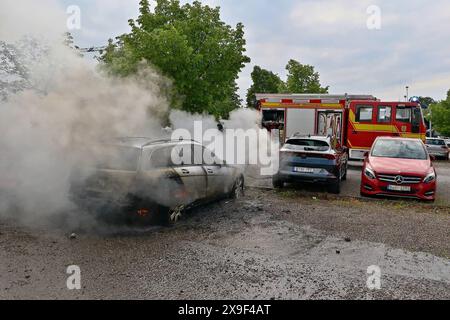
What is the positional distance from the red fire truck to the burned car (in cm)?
925

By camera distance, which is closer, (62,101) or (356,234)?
(356,234)

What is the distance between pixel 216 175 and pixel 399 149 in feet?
17.7

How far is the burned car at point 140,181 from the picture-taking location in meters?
5.87

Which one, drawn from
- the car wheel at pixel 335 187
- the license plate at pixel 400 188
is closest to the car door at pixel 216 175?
the car wheel at pixel 335 187

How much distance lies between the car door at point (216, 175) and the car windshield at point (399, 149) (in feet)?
14.0

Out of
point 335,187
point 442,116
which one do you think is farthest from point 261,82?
point 335,187

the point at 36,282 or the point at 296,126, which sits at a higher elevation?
the point at 296,126

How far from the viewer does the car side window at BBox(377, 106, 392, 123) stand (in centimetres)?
1500

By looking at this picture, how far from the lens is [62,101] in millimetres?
7105

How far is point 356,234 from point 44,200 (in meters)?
5.73

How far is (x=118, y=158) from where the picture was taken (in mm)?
6102

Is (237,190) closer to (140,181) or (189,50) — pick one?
(140,181)
